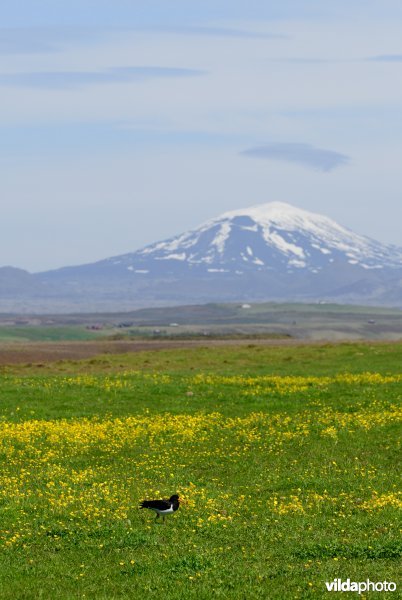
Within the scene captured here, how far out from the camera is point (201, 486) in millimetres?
25219

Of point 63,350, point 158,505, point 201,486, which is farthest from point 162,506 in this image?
point 63,350

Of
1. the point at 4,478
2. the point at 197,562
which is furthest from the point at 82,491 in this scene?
the point at 197,562

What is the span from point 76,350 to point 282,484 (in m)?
73.7

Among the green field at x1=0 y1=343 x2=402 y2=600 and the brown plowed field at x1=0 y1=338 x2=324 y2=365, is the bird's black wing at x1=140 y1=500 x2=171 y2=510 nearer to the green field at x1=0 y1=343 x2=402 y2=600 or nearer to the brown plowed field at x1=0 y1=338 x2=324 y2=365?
the green field at x1=0 y1=343 x2=402 y2=600

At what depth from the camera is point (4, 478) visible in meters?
26.0

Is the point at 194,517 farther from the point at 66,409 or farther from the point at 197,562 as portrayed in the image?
the point at 66,409

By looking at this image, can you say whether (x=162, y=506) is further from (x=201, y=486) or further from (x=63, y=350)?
(x=63, y=350)

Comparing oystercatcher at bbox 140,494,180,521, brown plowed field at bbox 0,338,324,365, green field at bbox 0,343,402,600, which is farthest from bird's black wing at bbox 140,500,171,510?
brown plowed field at bbox 0,338,324,365

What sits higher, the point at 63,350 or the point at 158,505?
the point at 158,505

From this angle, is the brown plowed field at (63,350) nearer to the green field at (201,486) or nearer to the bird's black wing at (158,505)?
the green field at (201,486)

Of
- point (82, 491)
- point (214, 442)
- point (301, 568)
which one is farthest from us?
point (214, 442)

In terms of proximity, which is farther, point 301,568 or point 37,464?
point 37,464

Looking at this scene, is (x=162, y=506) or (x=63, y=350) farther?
(x=63, y=350)

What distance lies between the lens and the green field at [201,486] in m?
17.5
